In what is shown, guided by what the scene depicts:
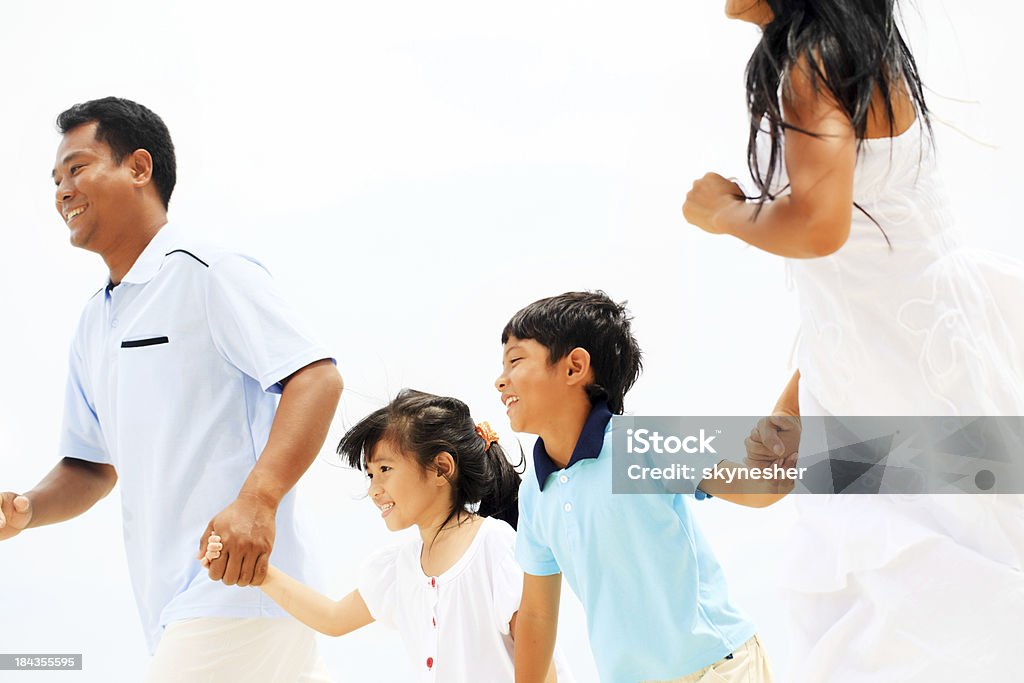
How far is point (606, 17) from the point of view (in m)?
3.49

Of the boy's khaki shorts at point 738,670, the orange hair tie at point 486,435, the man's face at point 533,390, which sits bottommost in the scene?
the boy's khaki shorts at point 738,670

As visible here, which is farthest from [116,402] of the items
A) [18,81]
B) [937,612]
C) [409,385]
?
[18,81]

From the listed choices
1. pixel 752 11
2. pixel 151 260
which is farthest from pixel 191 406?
pixel 752 11

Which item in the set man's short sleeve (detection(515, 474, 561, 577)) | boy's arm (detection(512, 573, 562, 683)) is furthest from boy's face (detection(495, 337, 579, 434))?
boy's arm (detection(512, 573, 562, 683))

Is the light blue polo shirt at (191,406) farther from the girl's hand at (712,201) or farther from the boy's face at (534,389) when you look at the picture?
the girl's hand at (712,201)

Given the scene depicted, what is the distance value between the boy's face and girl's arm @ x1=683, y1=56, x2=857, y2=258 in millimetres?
648

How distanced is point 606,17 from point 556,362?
193cm

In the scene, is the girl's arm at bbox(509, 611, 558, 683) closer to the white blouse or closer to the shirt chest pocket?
the white blouse

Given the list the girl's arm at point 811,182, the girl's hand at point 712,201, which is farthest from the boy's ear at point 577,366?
the girl's arm at point 811,182

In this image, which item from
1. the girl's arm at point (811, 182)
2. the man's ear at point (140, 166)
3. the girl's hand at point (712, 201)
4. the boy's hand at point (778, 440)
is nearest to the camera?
the girl's arm at point (811, 182)

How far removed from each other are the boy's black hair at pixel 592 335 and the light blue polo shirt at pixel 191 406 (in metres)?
0.37

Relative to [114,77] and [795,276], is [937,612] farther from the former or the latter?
[114,77]

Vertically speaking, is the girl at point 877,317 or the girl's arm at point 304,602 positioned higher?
the girl at point 877,317

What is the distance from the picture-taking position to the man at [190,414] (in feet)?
6.03
